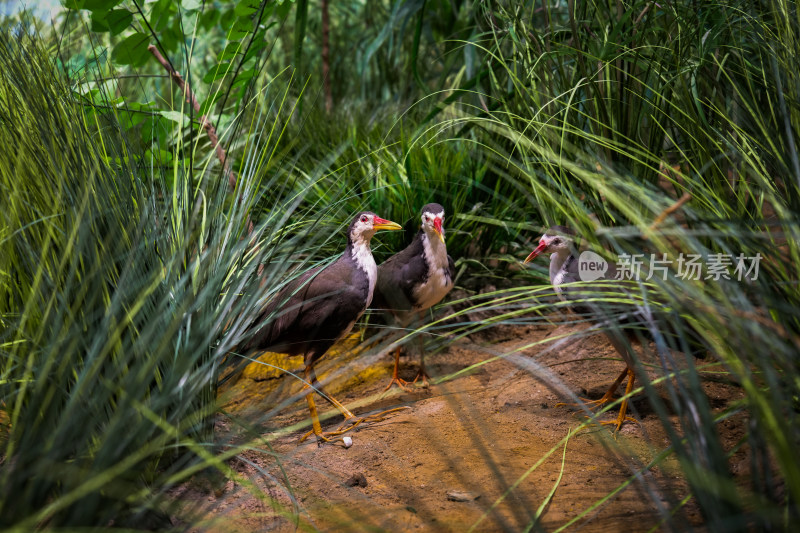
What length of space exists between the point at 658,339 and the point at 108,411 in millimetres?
1388

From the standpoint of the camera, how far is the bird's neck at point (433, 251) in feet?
11.2

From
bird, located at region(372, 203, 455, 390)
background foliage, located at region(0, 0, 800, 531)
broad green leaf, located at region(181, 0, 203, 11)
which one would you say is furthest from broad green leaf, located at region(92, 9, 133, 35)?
bird, located at region(372, 203, 455, 390)

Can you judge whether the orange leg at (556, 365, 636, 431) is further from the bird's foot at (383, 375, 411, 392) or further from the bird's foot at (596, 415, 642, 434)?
the bird's foot at (383, 375, 411, 392)

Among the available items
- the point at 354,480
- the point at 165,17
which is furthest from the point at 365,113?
the point at 354,480

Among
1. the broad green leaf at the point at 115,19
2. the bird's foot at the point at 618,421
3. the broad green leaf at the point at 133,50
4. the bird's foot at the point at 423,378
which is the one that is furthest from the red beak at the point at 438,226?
the broad green leaf at the point at 115,19

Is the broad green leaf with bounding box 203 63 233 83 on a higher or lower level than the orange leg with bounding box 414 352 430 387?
higher

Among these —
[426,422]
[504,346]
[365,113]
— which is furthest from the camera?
[365,113]

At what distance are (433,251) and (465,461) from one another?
121cm

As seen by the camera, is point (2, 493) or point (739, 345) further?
point (739, 345)

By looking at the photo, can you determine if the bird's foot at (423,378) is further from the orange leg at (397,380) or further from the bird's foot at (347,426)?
the bird's foot at (347,426)

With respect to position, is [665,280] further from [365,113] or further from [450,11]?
[365,113]

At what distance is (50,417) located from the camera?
63.0 inches

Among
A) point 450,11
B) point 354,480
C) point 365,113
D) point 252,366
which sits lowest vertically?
point 252,366

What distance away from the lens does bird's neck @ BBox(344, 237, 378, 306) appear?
3.19m
